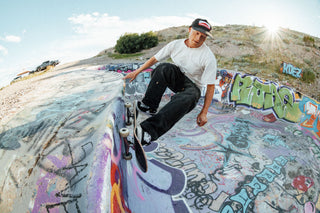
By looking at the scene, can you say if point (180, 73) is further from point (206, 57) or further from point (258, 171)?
point (258, 171)

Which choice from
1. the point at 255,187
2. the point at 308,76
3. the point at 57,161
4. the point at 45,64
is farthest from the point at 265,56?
the point at 45,64

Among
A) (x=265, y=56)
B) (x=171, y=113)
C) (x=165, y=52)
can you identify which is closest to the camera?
(x=171, y=113)

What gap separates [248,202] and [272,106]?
7863mm

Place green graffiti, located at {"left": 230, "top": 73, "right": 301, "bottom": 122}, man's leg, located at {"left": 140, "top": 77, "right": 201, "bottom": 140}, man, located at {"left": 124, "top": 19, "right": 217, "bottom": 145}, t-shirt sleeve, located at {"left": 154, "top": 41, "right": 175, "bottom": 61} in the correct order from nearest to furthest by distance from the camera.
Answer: man's leg, located at {"left": 140, "top": 77, "right": 201, "bottom": 140}, man, located at {"left": 124, "top": 19, "right": 217, "bottom": 145}, t-shirt sleeve, located at {"left": 154, "top": 41, "right": 175, "bottom": 61}, green graffiti, located at {"left": 230, "top": 73, "right": 301, "bottom": 122}

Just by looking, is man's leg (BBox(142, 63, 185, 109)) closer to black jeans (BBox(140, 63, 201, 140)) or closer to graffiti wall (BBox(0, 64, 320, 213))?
black jeans (BBox(140, 63, 201, 140))

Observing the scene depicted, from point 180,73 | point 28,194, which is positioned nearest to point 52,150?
point 28,194

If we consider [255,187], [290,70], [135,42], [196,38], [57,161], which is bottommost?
[255,187]

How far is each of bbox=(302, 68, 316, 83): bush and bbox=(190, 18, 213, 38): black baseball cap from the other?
67.8 feet

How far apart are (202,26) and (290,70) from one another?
20691 mm

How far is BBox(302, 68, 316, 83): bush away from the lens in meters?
17.6

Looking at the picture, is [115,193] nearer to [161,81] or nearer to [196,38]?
[161,81]

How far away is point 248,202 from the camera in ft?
15.3

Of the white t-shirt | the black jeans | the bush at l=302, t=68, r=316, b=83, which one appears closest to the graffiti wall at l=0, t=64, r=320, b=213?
the black jeans

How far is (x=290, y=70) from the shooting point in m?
18.1
